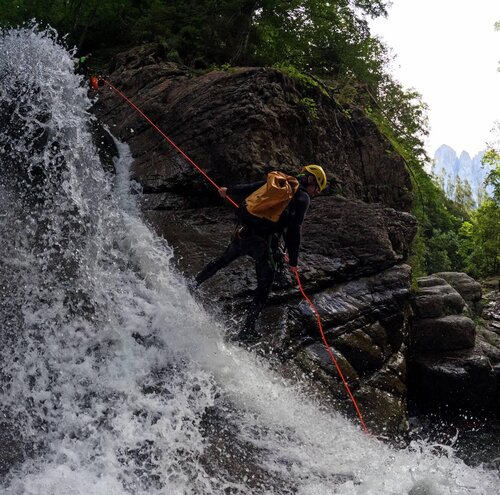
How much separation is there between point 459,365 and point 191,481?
22.1 feet

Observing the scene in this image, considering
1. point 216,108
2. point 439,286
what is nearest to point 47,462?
point 216,108

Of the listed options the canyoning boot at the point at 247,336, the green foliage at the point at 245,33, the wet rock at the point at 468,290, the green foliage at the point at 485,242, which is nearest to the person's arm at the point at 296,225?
the canyoning boot at the point at 247,336

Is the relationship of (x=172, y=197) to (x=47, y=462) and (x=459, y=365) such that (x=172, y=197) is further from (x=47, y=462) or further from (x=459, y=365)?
(x=459, y=365)

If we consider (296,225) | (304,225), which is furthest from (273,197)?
(304,225)

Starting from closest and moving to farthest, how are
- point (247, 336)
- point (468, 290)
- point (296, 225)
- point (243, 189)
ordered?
1. point (296, 225)
2. point (243, 189)
3. point (247, 336)
4. point (468, 290)

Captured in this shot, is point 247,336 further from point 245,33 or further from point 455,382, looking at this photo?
point 245,33

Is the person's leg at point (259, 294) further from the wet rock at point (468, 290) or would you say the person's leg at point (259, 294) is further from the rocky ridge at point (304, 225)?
the wet rock at point (468, 290)

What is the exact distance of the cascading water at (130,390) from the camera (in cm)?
424

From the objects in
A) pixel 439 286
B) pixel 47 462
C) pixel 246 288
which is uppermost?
pixel 439 286

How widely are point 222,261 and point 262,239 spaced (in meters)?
0.69

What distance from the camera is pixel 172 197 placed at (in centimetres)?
898

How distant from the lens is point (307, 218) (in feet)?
29.6

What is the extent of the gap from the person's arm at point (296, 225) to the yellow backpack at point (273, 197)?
0.15 meters

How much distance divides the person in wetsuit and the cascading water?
0.72 meters
